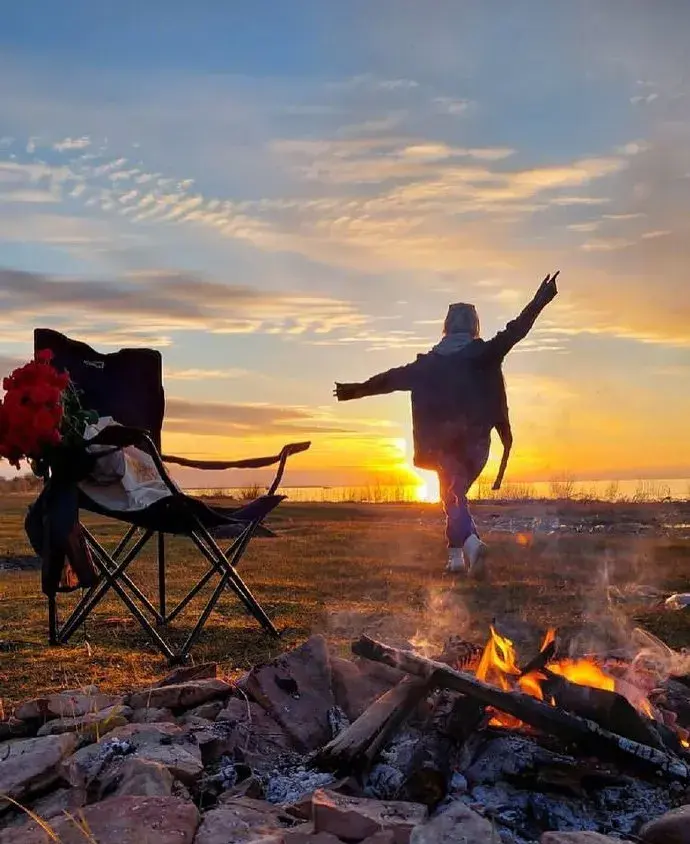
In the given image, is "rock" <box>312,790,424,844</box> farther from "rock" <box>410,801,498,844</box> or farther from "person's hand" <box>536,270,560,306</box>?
"person's hand" <box>536,270,560,306</box>

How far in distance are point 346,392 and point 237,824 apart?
3.79 meters

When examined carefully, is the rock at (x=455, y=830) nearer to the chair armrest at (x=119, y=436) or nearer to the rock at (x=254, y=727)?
the rock at (x=254, y=727)

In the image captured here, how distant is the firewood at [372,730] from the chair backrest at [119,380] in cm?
292

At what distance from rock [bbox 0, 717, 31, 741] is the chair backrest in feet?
8.03

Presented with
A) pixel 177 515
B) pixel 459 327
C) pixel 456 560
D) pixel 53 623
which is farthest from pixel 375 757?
pixel 459 327

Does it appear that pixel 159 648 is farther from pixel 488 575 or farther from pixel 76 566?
pixel 488 575

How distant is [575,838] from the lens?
77.7 inches

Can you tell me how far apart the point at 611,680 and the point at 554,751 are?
477 mm

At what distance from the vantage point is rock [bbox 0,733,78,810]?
2.31 metres

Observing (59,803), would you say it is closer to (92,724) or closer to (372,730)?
(92,724)

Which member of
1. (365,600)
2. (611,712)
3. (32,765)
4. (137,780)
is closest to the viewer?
(137,780)

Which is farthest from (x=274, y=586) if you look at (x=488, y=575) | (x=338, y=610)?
(x=488, y=575)

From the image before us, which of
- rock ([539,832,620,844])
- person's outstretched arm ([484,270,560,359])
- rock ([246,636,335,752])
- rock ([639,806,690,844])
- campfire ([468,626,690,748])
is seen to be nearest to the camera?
rock ([539,832,620,844])

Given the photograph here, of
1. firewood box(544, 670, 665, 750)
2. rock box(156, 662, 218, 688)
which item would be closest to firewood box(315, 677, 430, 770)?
firewood box(544, 670, 665, 750)
